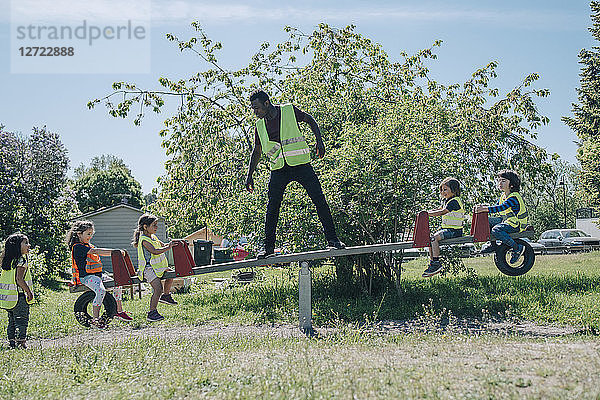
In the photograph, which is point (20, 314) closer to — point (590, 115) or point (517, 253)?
point (517, 253)

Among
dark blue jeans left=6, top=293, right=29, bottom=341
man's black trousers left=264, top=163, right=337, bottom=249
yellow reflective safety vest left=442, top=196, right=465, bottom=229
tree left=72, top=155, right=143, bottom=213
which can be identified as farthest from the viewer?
tree left=72, top=155, right=143, bottom=213

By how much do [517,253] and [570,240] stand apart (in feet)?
117

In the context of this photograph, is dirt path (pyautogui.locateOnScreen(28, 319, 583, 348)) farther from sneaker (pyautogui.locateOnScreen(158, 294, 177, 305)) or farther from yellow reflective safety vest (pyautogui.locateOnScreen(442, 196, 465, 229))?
yellow reflective safety vest (pyautogui.locateOnScreen(442, 196, 465, 229))

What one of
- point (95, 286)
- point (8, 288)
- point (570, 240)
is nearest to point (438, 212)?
point (95, 286)

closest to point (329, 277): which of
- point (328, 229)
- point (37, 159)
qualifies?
point (328, 229)

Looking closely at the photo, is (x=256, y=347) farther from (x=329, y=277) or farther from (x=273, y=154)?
(x=329, y=277)

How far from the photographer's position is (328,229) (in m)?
8.34

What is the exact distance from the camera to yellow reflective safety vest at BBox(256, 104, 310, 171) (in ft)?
25.7

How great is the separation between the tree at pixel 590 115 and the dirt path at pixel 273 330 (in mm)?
24126

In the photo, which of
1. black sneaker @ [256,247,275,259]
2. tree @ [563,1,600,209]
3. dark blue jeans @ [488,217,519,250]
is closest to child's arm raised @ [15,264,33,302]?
black sneaker @ [256,247,275,259]

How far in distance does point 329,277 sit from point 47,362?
9.82 meters

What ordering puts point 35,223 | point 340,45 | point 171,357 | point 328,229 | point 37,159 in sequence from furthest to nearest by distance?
point 37,159, point 35,223, point 340,45, point 328,229, point 171,357

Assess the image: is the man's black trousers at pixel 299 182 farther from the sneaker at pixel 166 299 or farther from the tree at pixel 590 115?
the tree at pixel 590 115

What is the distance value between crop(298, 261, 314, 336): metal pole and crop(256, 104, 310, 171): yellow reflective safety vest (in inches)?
122
